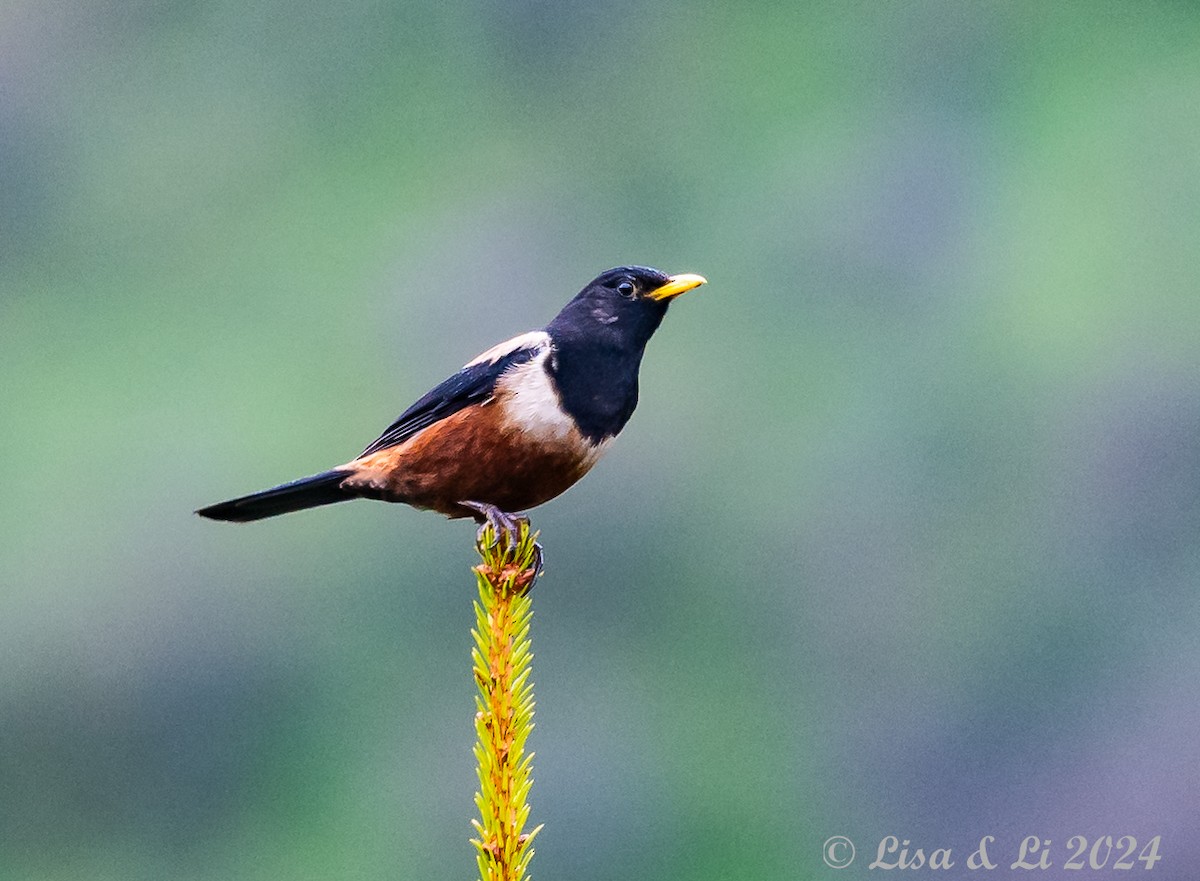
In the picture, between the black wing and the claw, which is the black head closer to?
the black wing

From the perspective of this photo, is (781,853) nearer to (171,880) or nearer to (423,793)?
(423,793)

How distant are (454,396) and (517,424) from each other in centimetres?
35

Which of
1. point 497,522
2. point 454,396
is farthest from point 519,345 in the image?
point 497,522

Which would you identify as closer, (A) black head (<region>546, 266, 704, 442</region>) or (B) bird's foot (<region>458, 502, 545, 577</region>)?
(B) bird's foot (<region>458, 502, 545, 577</region>)

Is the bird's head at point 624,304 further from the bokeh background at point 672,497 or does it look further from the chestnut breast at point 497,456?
the bokeh background at point 672,497

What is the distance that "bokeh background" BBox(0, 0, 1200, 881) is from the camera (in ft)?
30.6

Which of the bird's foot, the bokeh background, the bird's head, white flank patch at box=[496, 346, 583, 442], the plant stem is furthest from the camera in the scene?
the bokeh background

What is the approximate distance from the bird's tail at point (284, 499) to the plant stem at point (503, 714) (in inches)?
31.3

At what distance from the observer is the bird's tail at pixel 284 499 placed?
3.23 metres

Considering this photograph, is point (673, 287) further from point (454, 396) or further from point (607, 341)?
point (454, 396)

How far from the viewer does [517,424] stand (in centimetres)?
317

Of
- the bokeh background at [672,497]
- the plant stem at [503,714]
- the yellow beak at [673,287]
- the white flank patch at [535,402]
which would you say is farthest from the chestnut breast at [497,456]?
the bokeh background at [672,497]

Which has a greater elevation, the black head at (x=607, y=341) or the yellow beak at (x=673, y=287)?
the yellow beak at (x=673, y=287)

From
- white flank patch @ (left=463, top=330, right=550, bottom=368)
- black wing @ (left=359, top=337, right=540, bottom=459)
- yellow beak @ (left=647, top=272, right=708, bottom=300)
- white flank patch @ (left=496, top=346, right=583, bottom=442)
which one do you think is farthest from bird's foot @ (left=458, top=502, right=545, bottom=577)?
yellow beak @ (left=647, top=272, right=708, bottom=300)
